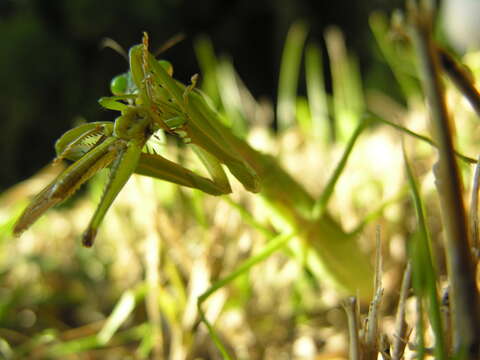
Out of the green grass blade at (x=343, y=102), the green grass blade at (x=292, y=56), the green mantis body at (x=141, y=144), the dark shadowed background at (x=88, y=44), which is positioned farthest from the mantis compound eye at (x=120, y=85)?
the dark shadowed background at (x=88, y=44)

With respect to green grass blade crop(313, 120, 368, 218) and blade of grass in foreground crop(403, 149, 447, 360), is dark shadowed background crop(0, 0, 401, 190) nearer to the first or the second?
green grass blade crop(313, 120, 368, 218)

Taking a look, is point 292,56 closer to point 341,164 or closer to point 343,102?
point 343,102

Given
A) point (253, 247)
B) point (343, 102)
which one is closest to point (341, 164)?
point (253, 247)

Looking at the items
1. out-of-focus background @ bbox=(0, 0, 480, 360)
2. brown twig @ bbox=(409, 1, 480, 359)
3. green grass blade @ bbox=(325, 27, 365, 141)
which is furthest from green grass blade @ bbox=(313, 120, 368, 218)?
green grass blade @ bbox=(325, 27, 365, 141)

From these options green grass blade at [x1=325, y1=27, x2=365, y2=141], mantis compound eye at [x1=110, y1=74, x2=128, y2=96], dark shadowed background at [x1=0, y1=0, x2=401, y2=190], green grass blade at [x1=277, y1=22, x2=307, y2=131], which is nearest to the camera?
mantis compound eye at [x1=110, y1=74, x2=128, y2=96]

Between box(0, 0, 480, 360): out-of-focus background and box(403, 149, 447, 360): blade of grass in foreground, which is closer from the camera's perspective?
box(403, 149, 447, 360): blade of grass in foreground

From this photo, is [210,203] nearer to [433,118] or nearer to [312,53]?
[433,118]

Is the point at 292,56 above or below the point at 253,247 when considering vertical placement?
above
